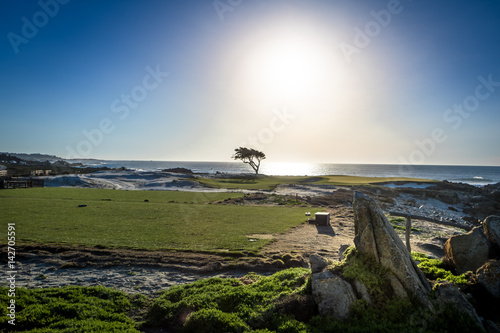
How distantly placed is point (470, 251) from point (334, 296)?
5.80 meters

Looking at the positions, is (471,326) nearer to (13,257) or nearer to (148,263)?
(148,263)

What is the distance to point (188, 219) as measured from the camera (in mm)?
25312

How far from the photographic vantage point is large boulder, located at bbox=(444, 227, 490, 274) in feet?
32.0

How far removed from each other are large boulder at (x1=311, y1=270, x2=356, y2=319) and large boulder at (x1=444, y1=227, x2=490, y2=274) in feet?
16.2

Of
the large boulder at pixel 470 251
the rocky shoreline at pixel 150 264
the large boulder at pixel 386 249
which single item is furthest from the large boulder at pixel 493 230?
the rocky shoreline at pixel 150 264

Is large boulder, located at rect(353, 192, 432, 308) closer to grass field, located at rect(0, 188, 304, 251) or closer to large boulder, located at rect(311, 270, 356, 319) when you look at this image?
large boulder, located at rect(311, 270, 356, 319)

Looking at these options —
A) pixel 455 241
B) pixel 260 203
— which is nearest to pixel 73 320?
pixel 455 241

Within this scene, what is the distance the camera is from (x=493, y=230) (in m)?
9.87

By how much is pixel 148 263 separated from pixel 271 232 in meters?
10.1

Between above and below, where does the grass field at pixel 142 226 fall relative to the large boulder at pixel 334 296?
below

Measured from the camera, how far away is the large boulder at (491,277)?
824cm

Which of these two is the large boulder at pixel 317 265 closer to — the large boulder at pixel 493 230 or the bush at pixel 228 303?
the bush at pixel 228 303

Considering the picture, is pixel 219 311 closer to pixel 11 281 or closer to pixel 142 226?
pixel 11 281

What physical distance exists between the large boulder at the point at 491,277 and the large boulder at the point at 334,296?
4112mm
